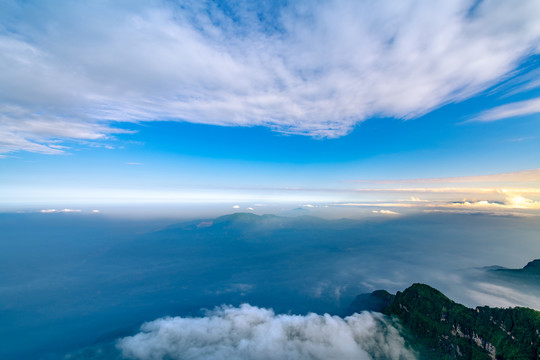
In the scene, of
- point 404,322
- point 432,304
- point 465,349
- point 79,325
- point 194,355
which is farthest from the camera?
point 79,325

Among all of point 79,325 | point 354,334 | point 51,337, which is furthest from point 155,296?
point 354,334

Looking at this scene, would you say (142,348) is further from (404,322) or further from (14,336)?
(404,322)

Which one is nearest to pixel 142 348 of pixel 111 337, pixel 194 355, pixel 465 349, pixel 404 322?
pixel 194 355

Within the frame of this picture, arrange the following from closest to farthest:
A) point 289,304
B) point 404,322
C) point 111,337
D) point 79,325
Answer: point 404,322 → point 111,337 → point 79,325 → point 289,304

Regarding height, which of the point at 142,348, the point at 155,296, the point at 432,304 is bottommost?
the point at 155,296

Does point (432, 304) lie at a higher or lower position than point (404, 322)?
higher

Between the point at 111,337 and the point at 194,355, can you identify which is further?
the point at 111,337
